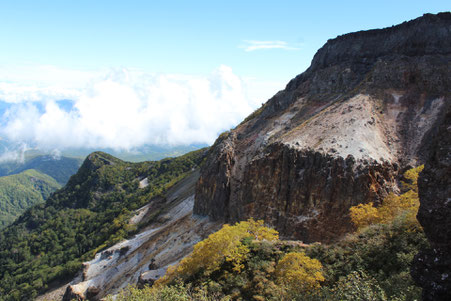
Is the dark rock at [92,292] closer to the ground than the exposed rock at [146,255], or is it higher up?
closer to the ground

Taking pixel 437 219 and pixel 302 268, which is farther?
pixel 302 268

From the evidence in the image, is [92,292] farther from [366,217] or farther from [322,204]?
[366,217]

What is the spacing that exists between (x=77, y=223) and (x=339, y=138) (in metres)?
133

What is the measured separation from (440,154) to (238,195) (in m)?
45.9

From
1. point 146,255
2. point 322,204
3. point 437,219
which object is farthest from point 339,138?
point 146,255

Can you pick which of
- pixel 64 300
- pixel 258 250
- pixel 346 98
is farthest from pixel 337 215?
pixel 64 300

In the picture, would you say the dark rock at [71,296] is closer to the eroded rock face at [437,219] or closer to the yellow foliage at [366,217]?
the yellow foliage at [366,217]

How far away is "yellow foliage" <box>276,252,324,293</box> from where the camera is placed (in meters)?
21.9

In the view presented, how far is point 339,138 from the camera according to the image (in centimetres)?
4525

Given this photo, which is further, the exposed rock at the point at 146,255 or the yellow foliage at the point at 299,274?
the exposed rock at the point at 146,255

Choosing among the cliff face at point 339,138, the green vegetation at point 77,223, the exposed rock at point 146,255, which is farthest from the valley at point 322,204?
the green vegetation at point 77,223

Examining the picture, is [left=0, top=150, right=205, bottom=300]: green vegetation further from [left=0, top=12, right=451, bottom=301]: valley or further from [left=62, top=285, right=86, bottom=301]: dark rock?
[left=62, top=285, right=86, bottom=301]: dark rock

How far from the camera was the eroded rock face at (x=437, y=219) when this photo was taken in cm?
1171

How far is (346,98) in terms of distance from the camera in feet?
186
